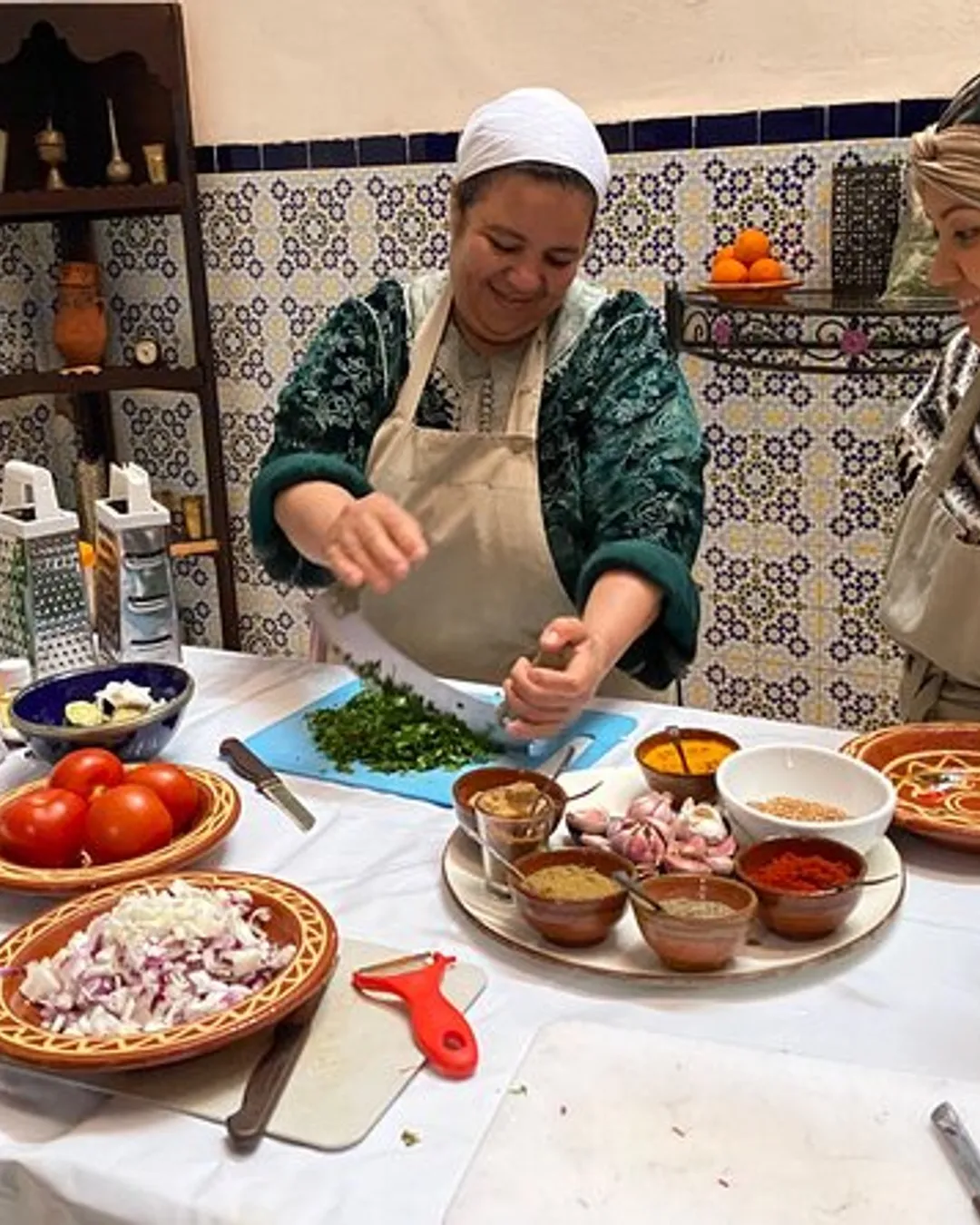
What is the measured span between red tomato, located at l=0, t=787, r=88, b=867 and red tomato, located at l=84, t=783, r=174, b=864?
13mm

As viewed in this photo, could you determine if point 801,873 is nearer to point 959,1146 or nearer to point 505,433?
point 959,1146

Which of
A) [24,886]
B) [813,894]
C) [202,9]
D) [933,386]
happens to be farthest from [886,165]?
[24,886]

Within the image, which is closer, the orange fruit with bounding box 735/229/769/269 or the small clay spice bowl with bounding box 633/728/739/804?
the small clay spice bowl with bounding box 633/728/739/804

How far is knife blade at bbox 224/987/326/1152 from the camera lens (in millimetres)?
861

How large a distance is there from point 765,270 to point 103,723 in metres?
1.48

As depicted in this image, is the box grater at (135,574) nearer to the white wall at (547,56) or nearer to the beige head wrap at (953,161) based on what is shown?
the beige head wrap at (953,161)

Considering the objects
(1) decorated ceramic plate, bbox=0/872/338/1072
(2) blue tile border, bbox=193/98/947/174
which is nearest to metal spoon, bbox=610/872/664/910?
(1) decorated ceramic plate, bbox=0/872/338/1072

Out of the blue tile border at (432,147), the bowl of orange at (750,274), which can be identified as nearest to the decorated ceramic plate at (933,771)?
the bowl of orange at (750,274)

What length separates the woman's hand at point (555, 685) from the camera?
4.43 ft

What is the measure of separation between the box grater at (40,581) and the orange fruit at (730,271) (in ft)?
4.11

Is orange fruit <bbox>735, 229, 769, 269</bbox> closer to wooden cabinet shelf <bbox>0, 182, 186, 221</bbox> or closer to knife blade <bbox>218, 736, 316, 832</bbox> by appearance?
wooden cabinet shelf <bbox>0, 182, 186, 221</bbox>

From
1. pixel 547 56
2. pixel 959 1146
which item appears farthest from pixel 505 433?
pixel 547 56

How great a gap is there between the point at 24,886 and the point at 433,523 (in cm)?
77

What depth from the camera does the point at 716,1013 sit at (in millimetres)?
993
